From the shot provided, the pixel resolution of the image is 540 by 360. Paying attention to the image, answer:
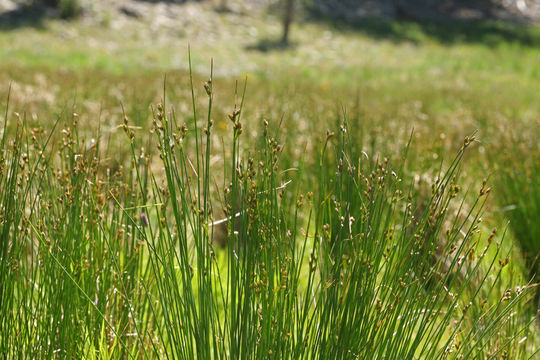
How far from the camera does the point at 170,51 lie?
18.5 m

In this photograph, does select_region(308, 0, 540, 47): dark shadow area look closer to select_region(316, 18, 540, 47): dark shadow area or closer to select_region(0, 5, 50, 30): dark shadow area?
select_region(316, 18, 540, 47): dark shadow area

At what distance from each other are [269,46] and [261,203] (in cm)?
2182

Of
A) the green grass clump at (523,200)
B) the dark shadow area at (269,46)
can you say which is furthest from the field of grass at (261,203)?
the dark shadow area at (269,46)

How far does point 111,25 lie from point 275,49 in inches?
271

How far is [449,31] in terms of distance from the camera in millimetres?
28484

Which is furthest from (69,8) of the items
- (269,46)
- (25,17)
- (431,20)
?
(431,20)

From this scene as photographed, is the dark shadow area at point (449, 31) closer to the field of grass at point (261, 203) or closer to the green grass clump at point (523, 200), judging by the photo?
the field of grass at point (261, 203)

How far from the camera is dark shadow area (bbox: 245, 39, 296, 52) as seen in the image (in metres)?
22.0

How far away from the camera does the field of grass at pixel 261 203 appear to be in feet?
4.98

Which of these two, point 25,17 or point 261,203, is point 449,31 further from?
point 261,203

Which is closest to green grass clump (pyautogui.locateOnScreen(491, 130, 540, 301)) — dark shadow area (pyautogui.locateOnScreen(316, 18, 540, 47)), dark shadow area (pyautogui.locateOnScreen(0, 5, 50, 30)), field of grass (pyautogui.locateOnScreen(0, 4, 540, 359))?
field of grass (pyautogui.locateOnScreen(0, 4, 540, 359))

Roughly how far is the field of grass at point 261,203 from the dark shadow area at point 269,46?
9.9 inches

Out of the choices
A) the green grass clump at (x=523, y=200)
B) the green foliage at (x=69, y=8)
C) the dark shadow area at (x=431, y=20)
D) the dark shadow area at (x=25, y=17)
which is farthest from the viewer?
the dark shadow area at (x=431, y=20)

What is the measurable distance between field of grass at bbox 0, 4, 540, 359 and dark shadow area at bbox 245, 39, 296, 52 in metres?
0.25
